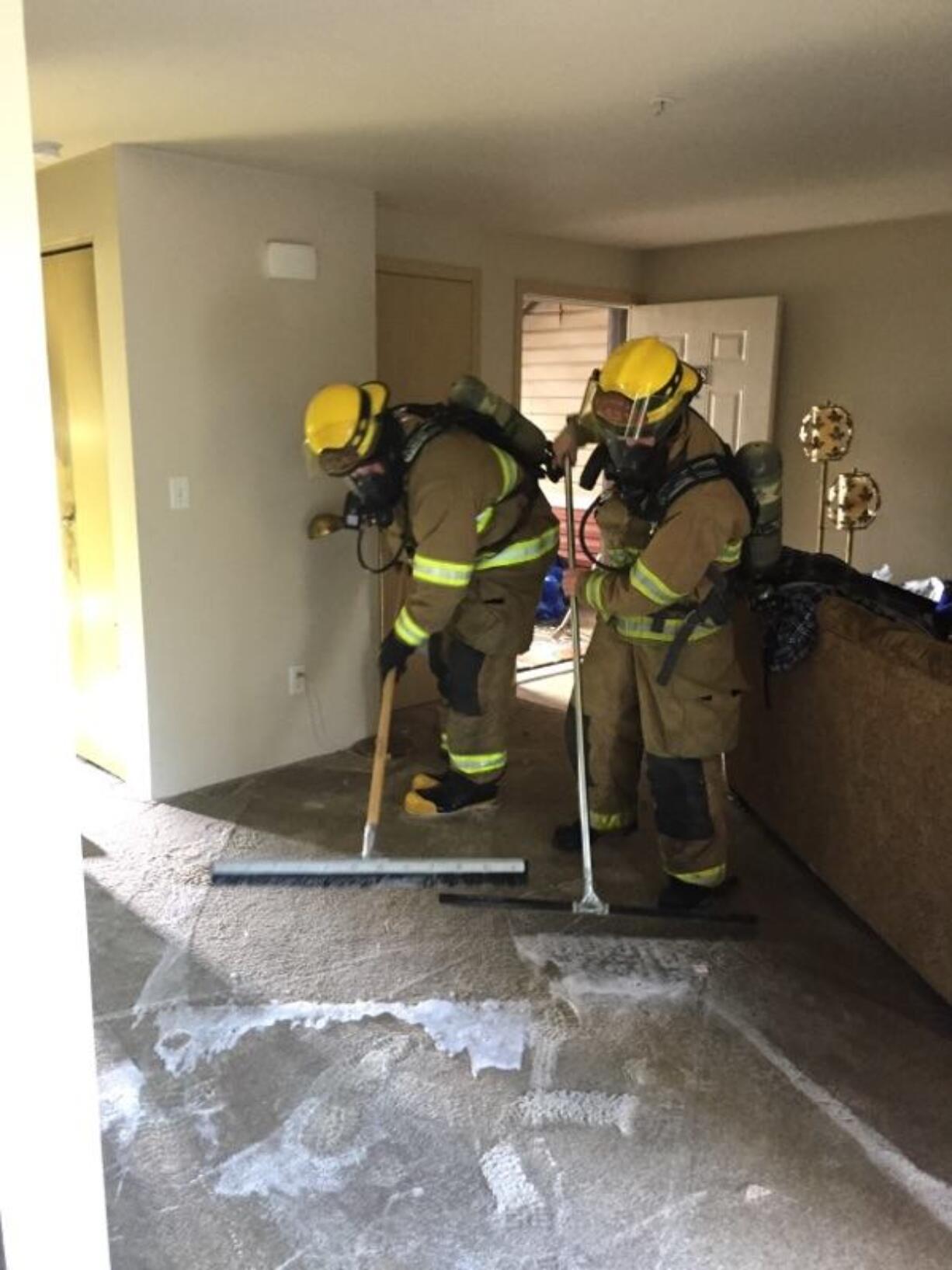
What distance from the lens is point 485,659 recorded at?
11.7 ft

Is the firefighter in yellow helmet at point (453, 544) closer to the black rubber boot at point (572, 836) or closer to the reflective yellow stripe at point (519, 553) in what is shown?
the reflective yellow stripe at point (519, 553)

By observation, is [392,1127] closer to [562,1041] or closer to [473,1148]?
A: [473,1148]

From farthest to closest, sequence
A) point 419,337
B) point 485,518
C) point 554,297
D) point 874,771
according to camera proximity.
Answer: point 554,297 < point 419,337 < point 485,518 < point 874,771

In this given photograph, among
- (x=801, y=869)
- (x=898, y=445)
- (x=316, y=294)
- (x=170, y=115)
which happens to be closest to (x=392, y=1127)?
(x=801, y=869)

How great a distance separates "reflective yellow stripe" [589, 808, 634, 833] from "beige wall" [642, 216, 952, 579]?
2291mm

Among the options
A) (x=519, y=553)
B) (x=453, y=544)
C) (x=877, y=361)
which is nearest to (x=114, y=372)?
(x=453, y=544)

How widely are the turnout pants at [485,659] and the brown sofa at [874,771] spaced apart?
2.59ft

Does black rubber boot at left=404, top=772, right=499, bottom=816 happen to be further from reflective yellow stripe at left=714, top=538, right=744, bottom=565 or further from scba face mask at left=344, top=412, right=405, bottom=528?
reflective yellow stripe at left=714, top=538, right=744, bottom=565

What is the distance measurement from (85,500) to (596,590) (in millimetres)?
2026

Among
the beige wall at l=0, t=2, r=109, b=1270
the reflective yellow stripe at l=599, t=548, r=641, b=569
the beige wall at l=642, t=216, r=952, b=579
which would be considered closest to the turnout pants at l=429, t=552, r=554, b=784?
the reflective yellow stripe at l=599, t=548, r=641, b=569

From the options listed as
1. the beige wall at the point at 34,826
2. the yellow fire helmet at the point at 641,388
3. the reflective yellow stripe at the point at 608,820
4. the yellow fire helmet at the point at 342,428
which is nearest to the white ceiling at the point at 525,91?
the yellow fire helmet at the point at 641,388

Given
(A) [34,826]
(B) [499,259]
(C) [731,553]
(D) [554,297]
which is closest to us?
(A) [34,826]

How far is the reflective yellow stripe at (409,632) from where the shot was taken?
10.5ft

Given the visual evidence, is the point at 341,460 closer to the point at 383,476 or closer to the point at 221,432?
the point at 383,476
